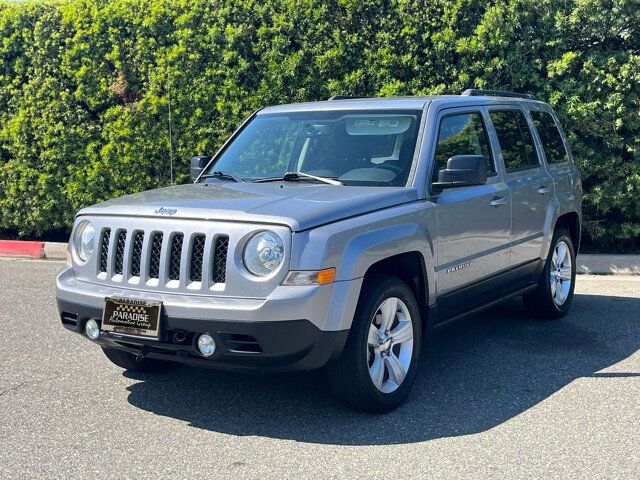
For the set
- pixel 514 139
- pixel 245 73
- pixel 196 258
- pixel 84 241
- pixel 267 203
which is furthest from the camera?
pixel 245 73

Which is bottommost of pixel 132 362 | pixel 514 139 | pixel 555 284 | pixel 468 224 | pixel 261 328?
pixel 132 362

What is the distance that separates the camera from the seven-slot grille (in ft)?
14.3

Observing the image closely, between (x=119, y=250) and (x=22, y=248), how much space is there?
738 centimetres

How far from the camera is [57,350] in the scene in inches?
246

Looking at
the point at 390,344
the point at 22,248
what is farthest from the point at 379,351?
the point at 22,248

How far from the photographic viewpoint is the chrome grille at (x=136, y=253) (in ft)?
15.3

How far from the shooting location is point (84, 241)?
5.00m

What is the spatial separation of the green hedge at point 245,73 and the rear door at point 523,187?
3.11 metres

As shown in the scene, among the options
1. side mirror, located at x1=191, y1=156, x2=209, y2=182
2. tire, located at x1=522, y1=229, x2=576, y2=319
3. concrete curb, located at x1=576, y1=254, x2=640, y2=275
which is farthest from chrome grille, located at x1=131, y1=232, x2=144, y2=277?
concrete curb, located at x1=576, y1=254, x2=640, y2=275

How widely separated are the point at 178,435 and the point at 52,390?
4.09 ft

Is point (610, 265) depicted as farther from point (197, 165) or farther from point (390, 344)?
point (390, 344)

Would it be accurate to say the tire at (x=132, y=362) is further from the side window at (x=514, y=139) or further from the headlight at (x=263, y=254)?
the side window at (x=514, y=139)

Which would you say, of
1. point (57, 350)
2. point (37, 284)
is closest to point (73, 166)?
Answer: point (37, 284)

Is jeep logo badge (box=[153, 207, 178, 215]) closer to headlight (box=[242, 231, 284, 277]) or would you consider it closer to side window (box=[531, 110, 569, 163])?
headlight (box=[242, 231, 284, 277])
